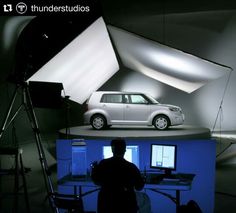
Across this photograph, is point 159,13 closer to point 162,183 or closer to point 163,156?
Answer: point 163,156

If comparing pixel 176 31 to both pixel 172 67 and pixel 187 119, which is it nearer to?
pixel 172 67

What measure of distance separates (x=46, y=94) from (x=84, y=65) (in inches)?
196

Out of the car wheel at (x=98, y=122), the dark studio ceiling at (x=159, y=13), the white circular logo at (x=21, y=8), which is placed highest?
the dark studio ceiling at (x=159, y=13)

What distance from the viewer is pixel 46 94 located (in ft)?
12.5

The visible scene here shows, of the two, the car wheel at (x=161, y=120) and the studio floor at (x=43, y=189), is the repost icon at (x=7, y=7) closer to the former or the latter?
the studio floor at (x=43, y=189)

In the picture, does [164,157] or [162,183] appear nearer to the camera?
[162,183]

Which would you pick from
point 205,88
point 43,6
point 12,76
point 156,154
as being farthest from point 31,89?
point 205,88

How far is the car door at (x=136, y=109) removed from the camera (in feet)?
28.0

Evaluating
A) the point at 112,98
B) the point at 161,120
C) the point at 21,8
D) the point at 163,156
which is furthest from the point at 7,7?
the point at 161,120

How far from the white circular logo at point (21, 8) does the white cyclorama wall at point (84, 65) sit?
100cm

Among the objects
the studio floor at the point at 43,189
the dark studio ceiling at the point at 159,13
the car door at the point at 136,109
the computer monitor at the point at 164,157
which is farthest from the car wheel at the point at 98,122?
the computer monitor at the point at 164,157

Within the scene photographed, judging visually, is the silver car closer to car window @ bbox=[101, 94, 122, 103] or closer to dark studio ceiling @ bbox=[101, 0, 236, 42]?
car window @ bbox=[101, 94, 122, 103]

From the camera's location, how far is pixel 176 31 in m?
8.08

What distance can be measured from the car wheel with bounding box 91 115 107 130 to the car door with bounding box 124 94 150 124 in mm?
654
